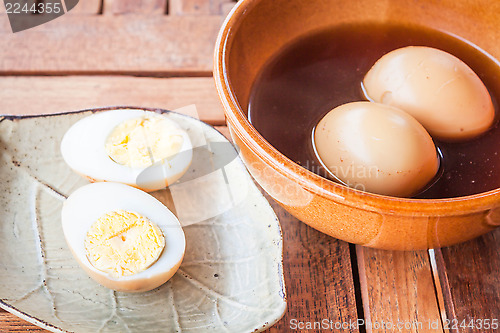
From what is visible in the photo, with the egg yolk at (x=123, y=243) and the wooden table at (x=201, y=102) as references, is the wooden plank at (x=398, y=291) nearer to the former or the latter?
the wooden table at (x=201, y=102)

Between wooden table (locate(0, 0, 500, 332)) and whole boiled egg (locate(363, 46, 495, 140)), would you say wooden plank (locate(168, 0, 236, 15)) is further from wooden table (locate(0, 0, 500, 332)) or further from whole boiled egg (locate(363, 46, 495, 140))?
whole boiled egg (locate(363, 46, 495, 140))

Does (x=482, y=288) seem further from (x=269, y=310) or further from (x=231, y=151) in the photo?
(x=231, y=151)

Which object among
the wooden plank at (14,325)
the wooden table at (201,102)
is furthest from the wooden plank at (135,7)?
the wooden plank at (14,325)

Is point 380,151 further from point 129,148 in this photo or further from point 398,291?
point 129,148

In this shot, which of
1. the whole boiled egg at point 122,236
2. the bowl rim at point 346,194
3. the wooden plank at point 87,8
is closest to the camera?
the bowl rim at point 346,194

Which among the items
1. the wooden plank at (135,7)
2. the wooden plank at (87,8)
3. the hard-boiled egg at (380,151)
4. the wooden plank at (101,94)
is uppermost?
the hard-boiled egg at (380,151)

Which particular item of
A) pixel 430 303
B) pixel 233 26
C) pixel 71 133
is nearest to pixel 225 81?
pixel 233 26

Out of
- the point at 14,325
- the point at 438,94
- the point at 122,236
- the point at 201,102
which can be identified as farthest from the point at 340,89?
the point at 14,325
